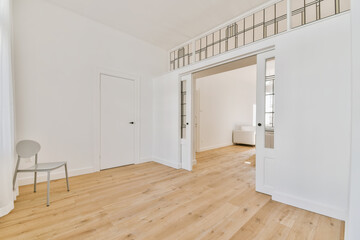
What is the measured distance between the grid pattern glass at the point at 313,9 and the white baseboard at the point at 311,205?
2.21 m

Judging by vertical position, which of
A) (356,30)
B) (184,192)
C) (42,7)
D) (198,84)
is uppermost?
(42,7)

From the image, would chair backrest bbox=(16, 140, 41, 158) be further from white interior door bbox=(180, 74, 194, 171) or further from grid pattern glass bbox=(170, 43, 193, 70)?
grid pattern glass bbox=(170, 43, 193, 70)

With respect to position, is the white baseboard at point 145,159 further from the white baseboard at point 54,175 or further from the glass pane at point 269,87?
the glass pane at point 269,87

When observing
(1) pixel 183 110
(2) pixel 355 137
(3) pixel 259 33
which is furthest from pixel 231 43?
(2) pixel 355 137

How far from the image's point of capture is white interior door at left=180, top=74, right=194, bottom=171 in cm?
328

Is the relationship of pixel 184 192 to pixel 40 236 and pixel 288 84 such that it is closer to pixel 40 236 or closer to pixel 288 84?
pixel 40 236

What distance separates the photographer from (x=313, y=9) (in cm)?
199

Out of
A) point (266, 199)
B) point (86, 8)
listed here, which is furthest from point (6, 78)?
point (266, 199)

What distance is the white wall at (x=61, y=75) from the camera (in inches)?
98.4

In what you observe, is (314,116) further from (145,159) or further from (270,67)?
(145,159)

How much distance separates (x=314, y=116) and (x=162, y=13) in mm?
2900

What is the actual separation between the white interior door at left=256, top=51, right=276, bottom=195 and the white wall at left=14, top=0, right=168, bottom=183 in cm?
287

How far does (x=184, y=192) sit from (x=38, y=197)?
2009 millimetres

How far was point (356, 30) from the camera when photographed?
0.65 meters
